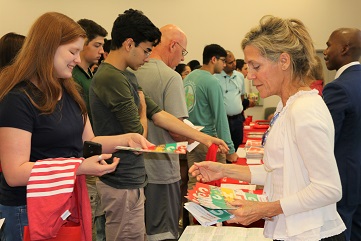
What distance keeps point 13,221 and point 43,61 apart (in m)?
0.62

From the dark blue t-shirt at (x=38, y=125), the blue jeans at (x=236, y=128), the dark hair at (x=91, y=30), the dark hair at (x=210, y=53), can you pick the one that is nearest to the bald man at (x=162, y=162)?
the dark hair at (x=91, y=30)

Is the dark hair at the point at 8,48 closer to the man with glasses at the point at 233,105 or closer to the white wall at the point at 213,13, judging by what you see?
the man with glasses at the point at 233,105

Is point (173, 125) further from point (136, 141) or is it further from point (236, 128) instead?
point (236, 128)

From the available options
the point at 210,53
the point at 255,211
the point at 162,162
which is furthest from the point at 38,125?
the point at 210,53

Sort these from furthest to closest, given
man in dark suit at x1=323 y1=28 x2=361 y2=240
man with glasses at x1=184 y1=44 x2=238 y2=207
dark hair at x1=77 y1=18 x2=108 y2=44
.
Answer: man with glasses at x1=184 y1=44 x2=238 y2=207, dark hair at x1=77 y1=18 x2=108 y2=44, man in dark suit at x1=323 y1=28 x2=361 y2=240

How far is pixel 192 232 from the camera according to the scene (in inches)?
89.2

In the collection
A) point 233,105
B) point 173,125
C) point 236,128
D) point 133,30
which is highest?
point 133,30

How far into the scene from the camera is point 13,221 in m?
1.79

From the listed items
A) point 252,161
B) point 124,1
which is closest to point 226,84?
point 252,161

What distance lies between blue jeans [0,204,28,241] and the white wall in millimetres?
8158

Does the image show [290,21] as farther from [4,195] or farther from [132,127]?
[4,195]

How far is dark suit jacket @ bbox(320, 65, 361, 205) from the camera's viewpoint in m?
2.38

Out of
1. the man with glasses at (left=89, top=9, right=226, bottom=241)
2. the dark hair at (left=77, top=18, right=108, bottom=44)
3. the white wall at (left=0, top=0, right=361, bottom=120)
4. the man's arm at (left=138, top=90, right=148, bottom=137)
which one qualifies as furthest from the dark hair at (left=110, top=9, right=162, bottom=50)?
the white wall at (left=0, top=0, right=361, bottom=120)

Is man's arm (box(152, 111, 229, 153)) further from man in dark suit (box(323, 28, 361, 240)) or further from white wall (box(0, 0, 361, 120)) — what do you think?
white wall (box(0, 0, 361, 120))
